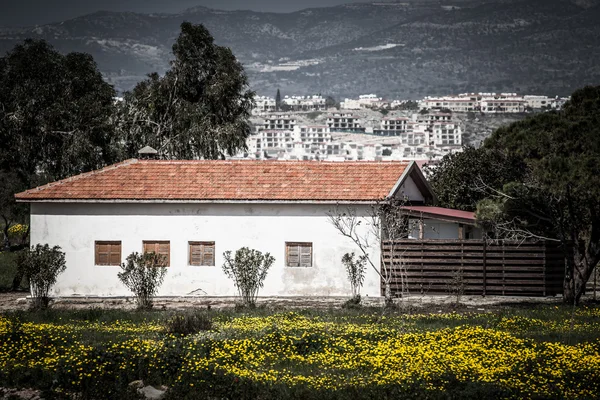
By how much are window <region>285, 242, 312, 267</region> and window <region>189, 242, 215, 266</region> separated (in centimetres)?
244

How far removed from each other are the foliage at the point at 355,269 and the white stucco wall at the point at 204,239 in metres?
0.25

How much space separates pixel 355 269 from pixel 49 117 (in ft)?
87.6

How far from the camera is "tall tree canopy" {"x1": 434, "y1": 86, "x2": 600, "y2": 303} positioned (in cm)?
2445

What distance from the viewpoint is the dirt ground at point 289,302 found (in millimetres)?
26766

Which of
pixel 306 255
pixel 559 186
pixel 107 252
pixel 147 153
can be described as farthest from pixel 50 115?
pixel 559 186

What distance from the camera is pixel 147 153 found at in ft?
117

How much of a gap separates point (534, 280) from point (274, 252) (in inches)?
327

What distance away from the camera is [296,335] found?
19.5 metres

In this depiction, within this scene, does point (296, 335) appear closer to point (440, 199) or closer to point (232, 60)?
point (440, 199)

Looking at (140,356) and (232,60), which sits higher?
(232,60)

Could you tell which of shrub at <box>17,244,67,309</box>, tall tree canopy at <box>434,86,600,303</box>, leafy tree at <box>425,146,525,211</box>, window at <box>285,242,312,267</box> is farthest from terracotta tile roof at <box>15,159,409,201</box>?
leafy tree at <box>425,146,525,211</box>

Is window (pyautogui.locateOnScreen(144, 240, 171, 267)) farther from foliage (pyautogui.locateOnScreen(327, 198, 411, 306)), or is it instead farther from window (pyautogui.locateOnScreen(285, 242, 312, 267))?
foliage (pyautogui.locateOnScreen(327, 198, 411, 306))

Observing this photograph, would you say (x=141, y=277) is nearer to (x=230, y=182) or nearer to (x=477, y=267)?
(x=230, y=182)

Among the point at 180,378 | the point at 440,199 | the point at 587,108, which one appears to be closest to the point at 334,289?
the point at 587,108
